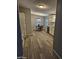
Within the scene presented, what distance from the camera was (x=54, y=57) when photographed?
3754 millimetres
